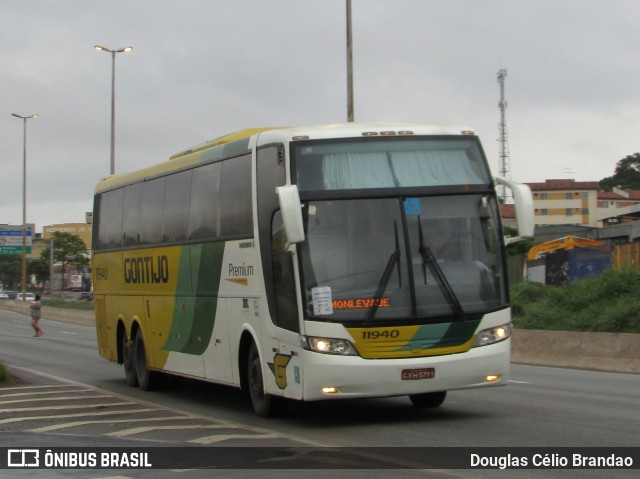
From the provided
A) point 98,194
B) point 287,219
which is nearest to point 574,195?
point 98,194

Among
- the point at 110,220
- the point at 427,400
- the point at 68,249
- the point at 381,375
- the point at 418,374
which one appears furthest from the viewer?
the point at 68,249

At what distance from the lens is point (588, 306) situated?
2859 cm

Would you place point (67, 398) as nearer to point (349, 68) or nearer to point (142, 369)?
point (142, 369)

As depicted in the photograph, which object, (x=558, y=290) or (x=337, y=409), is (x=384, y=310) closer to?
(x=337, y=409)

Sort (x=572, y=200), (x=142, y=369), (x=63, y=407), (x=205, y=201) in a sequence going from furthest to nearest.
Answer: (x=572, y=200)
(x=142, y=369)
(x=63, y=407)
(x=205, y=201)

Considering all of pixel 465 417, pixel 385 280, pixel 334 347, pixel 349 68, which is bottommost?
pixel 465 417

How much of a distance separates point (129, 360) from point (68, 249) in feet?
381

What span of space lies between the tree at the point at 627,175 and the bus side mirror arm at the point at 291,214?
489ft

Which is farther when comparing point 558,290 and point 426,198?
point 558,290

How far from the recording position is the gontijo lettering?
A: 17.8 metres

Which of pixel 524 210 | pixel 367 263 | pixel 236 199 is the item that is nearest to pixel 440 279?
pixel 367 263

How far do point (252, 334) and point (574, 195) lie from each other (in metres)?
137

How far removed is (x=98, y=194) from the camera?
22.4 metres

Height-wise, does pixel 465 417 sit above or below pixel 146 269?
below
